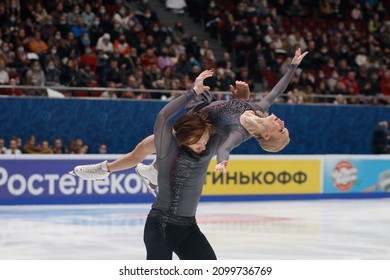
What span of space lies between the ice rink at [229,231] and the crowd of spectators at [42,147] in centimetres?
173

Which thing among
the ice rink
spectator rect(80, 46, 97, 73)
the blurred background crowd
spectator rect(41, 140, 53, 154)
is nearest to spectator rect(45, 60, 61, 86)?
the blurred background crowd

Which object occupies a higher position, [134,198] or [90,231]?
[90,231]

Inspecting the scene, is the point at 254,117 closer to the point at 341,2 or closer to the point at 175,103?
the point at 175,103

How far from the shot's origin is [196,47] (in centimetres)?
2311

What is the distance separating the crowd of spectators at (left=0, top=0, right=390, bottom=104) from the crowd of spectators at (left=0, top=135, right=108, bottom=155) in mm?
1210

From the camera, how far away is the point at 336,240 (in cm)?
1220

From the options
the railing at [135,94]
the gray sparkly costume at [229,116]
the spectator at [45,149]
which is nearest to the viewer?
the gray sparkly costume at [229,116]

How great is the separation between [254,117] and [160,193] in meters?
0.89

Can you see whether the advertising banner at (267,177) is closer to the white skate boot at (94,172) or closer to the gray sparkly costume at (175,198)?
the white skate boot at (94,172)

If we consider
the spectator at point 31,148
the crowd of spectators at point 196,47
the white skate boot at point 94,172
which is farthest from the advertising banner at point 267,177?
the white skate boot at point 94,172

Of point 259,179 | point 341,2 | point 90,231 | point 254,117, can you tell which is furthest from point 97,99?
point 254,117

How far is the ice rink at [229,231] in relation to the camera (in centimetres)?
1072

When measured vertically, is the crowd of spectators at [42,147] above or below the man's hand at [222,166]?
below

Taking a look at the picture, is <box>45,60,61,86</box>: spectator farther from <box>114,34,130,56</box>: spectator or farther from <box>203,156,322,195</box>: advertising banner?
<box>203,156,322,195</box>: advertising banner
